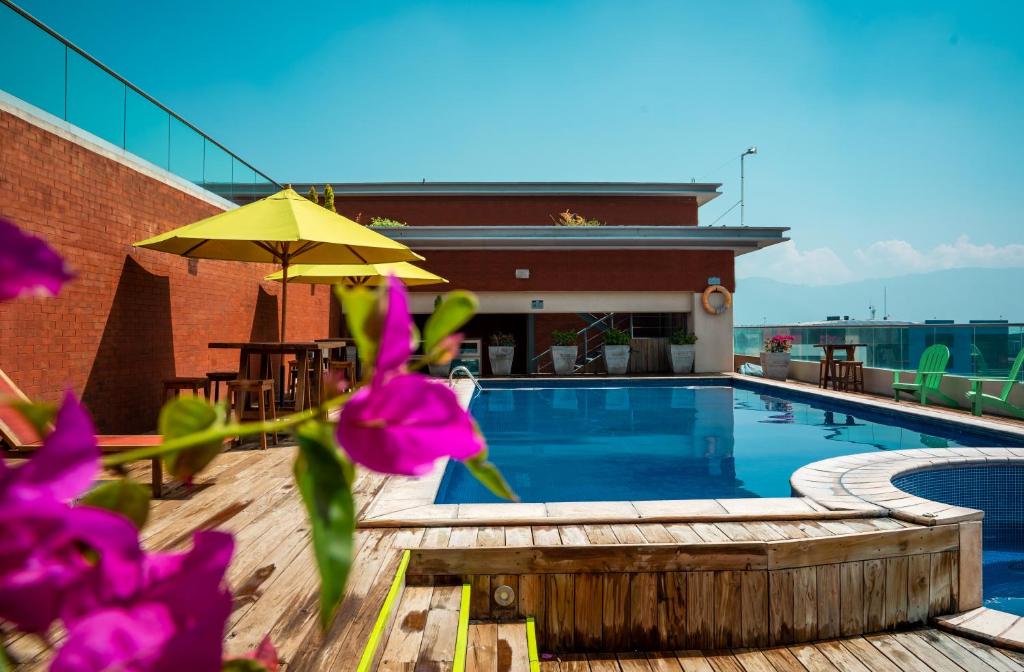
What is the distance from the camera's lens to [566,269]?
15.1 metres

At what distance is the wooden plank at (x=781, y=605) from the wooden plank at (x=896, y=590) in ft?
1.89

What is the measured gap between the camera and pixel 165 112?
25.0ft

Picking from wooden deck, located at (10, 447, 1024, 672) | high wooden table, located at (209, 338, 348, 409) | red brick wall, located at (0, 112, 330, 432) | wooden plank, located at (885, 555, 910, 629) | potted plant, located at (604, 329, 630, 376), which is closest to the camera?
wooden deck, located at (10, 447, 1024, 672)

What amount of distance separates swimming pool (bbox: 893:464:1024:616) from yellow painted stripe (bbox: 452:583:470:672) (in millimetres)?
3677

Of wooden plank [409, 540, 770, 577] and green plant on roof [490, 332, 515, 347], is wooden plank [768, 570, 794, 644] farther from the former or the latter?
green plant on roof [490, 332, 515, 347]

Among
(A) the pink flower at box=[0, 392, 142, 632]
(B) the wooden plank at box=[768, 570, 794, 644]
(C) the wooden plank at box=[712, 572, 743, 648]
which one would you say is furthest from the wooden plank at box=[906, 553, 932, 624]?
(A) the pink flower at box=[0, 392, 142, 632]

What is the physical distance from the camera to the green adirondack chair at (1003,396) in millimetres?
8570

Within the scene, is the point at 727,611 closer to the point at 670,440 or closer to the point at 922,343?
the point at 670,440

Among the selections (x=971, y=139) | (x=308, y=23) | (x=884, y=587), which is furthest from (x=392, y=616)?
(x=971, y=139)

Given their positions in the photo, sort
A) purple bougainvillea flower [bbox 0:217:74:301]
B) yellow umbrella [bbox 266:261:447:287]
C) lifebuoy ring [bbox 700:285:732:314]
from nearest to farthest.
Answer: purple bougainvillea flower [bbox 0:217:74:301] → yellow umbrella [bbox 266:261:447:287] → lifebuoy ring [bbox 700:285:732:314]

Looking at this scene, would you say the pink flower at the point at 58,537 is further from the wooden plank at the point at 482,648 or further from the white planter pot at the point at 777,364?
the white planter pot at the point at 777,364

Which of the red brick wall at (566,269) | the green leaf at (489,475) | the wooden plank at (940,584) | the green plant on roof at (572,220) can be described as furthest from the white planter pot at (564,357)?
the green leaf at (489,475)

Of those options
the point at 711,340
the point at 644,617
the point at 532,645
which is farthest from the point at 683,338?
the point at 532,645

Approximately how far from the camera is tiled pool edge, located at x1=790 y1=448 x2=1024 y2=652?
3342 mm
